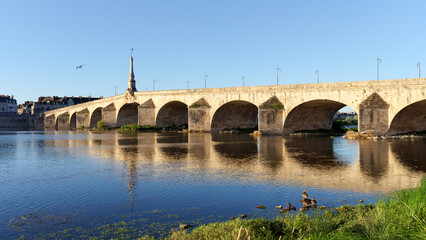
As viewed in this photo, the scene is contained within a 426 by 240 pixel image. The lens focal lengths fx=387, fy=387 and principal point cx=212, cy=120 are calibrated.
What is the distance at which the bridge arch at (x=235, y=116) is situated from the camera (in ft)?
175

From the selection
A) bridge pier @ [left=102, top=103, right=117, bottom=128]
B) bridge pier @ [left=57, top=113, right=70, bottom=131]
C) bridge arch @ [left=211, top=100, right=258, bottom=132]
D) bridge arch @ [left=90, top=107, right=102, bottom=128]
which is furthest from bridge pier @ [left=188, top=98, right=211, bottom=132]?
bridge pier @ [left=57, top=113, right=70, bottom=131]

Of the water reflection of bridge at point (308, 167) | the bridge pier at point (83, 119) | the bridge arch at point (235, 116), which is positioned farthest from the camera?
the bridge pier at point (83, 119)

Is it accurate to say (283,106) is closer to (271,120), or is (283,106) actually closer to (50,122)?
(271,120)

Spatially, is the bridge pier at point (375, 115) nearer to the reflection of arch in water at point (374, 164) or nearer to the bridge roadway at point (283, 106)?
the bridge roadway at point (283, 106)

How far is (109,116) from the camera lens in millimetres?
73562

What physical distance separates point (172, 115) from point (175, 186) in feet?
173

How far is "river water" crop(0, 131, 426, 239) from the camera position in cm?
1027

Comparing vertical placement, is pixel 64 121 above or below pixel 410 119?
above

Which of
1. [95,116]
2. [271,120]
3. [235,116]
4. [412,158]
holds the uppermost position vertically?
[95,116]

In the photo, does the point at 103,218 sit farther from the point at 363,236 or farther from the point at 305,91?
the point at 305,91

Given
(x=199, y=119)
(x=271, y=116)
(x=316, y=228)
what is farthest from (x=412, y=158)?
(x=199, y=119)

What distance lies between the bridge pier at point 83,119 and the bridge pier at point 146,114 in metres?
22.3

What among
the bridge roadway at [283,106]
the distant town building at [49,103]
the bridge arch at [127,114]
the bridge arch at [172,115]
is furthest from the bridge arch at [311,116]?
the distant town building at [49,103]

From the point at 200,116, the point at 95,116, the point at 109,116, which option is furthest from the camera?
the point at 95,116
